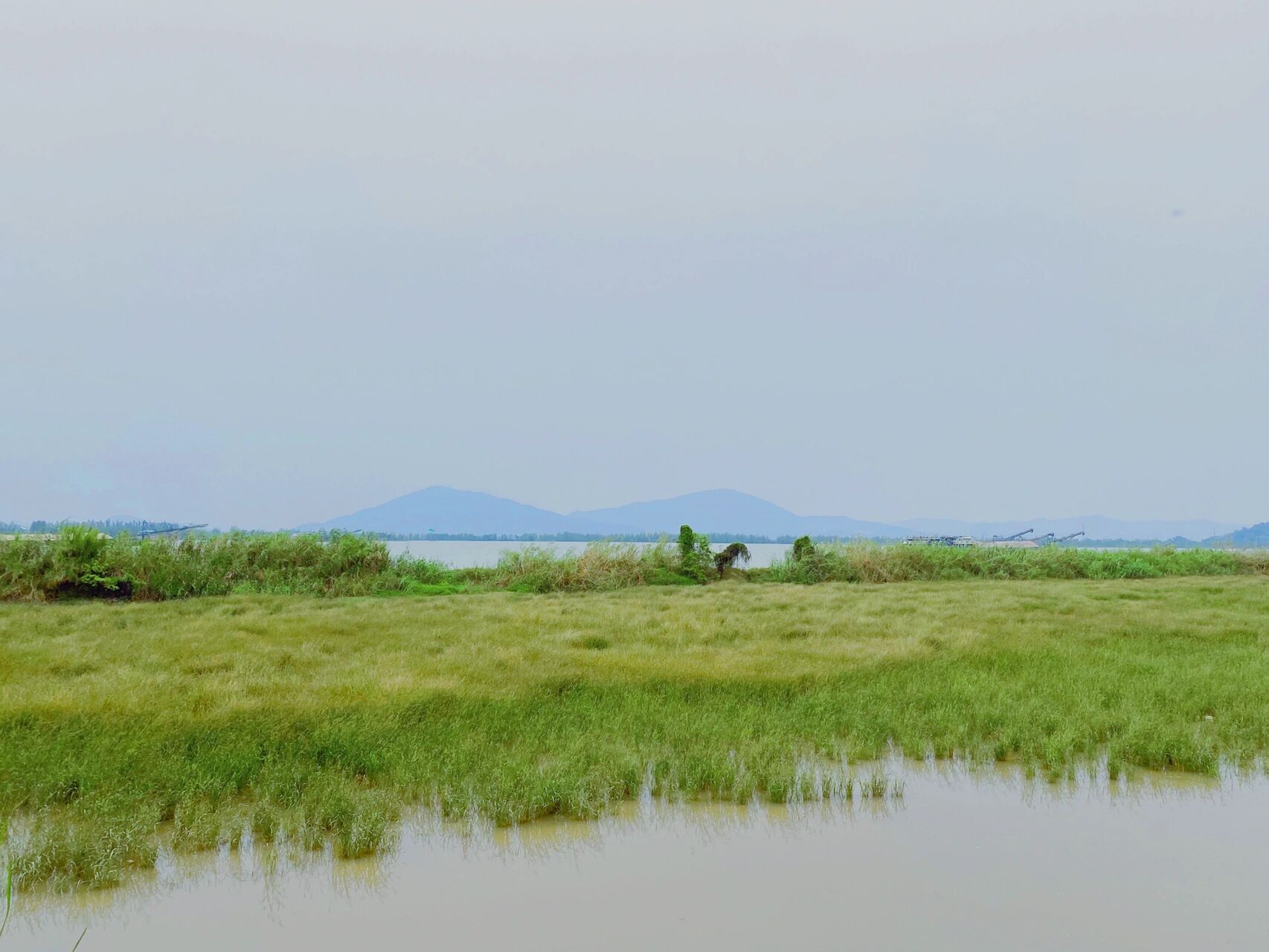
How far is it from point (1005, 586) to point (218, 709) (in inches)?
787

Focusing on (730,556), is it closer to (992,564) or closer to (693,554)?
(693,554)

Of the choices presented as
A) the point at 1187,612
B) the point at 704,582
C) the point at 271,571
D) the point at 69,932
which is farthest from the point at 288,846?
the point at 704,582

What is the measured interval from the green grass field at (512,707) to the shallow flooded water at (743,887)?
1.05 feet

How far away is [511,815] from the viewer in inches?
226

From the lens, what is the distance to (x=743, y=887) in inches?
187

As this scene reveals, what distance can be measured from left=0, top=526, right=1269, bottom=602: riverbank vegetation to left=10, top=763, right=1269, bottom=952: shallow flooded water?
572 inches

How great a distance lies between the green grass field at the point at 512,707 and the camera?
586 centimetres

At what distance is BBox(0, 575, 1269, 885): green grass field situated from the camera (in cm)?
586

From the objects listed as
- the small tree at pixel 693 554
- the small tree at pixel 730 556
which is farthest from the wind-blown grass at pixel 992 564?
the small tree at pixel 693 554

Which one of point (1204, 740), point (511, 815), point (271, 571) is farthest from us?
point (271, 571)

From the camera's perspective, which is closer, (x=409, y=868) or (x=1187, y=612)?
(x=409, y=868)

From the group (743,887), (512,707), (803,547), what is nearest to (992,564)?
(803,547)

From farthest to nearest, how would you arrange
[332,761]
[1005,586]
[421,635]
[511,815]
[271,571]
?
[1005,586], [271,571], [421,635], [332,761], [511,815]

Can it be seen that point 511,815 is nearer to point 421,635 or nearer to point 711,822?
point 711,822
